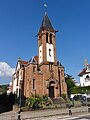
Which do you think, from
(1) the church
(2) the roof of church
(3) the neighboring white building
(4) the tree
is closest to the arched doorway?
(1) the church

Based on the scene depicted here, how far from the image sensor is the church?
3852 centimetres

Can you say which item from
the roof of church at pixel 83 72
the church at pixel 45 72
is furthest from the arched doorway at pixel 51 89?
the roof of church at pixel 83 72

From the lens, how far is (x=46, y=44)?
138ft

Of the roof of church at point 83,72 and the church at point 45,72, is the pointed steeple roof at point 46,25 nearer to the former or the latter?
the church at point 45,72

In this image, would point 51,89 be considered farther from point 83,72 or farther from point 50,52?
point 83,72

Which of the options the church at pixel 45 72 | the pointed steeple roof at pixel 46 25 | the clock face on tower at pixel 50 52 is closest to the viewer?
the church at pixel 45 72

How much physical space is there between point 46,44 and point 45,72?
705 cm

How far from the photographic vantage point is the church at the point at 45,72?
3852 centimetres

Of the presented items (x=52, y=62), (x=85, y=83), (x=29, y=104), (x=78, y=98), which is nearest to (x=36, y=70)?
(x=52, y=62)

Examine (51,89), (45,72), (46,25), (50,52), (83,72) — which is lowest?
(51,89)

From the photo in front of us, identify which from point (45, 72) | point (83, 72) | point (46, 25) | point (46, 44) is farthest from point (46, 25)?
point (83, 72)

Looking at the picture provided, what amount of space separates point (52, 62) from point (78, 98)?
11.1 metres

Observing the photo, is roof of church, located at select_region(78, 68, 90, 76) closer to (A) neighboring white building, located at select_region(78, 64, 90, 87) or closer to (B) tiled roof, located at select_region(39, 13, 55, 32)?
(A) neighboring white building, located at select_region(78, 64, 90, 87)

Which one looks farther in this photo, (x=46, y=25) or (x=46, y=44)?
(x=46, y=25)
